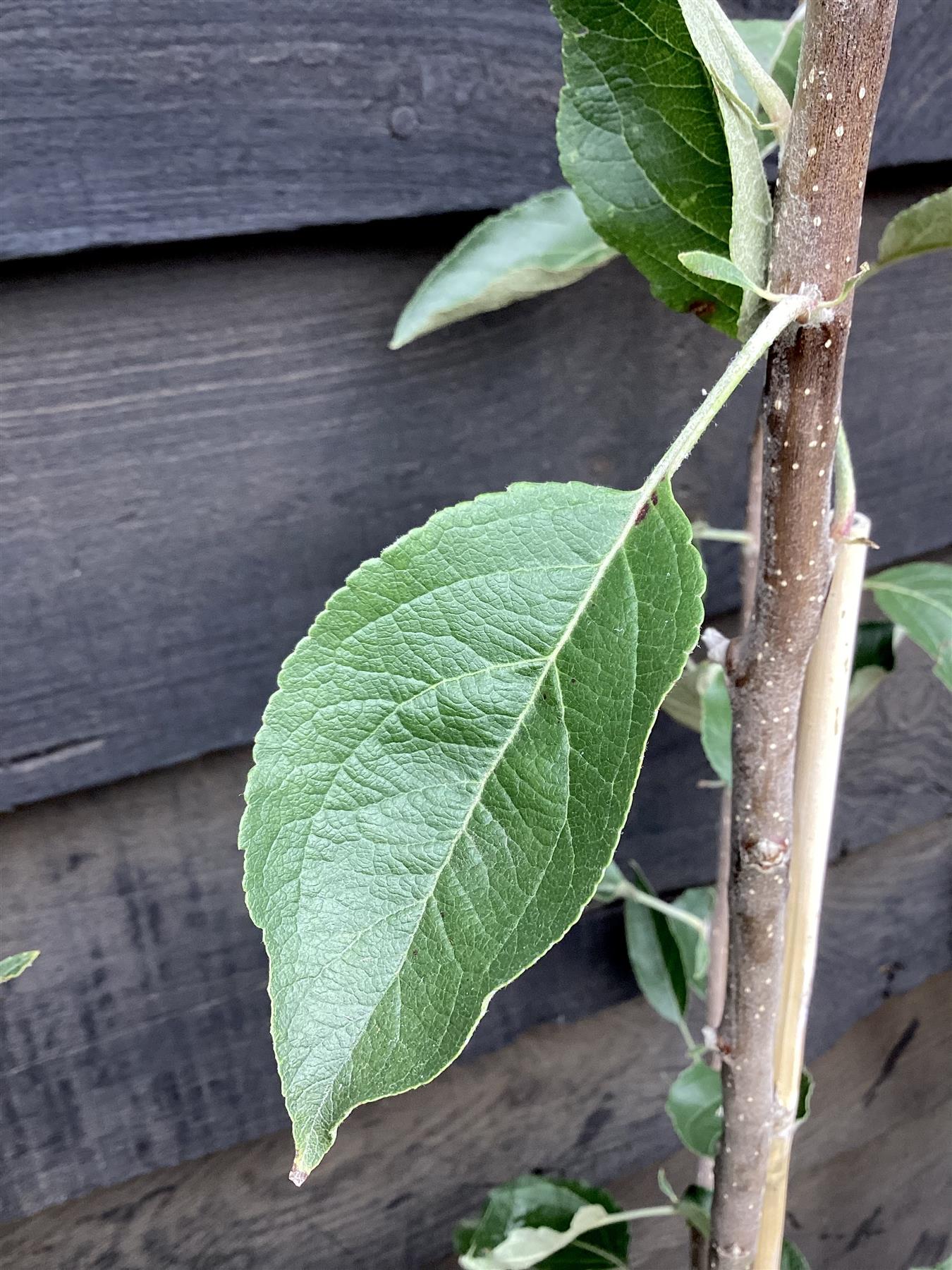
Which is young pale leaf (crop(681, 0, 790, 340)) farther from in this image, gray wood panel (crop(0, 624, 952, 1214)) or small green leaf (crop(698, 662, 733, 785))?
gray wood panel (crop(0, 624, 952, 1214))

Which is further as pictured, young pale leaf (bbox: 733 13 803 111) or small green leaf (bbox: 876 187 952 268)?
young pale leaf (bbox: 733 13 803 111)

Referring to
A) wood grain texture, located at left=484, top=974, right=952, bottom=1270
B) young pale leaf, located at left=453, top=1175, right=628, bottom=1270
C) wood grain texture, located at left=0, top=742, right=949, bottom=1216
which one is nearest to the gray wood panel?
wood grain texture, located at left=0, top=742, right=949, bottom=1216

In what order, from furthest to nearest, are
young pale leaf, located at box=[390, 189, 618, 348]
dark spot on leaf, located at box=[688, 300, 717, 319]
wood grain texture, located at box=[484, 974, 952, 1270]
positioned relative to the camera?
wood grain texture, located at box=[484, 974, 952, 1270] < young pale leaf, located at box=[390, 189, 618, 348] < dark spot on leaf, located at box=[688, 300, 717, 319]

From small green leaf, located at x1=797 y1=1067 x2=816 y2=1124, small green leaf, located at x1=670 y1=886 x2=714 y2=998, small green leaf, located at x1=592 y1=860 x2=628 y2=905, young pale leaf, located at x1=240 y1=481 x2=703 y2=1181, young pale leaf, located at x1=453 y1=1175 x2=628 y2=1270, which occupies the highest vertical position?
young pale leaf, located at x1=240 y1=481 x2=703 y2=1181

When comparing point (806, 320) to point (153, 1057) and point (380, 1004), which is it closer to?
point (380, 1004)

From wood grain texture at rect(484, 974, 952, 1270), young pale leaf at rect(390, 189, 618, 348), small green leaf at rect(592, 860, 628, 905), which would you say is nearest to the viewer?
young pale leaf at rect(390, 189, 618, 348)

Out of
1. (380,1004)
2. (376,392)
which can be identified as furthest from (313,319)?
(380,1004)

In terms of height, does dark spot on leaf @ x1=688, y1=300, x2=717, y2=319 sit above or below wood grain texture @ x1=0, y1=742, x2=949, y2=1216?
above
